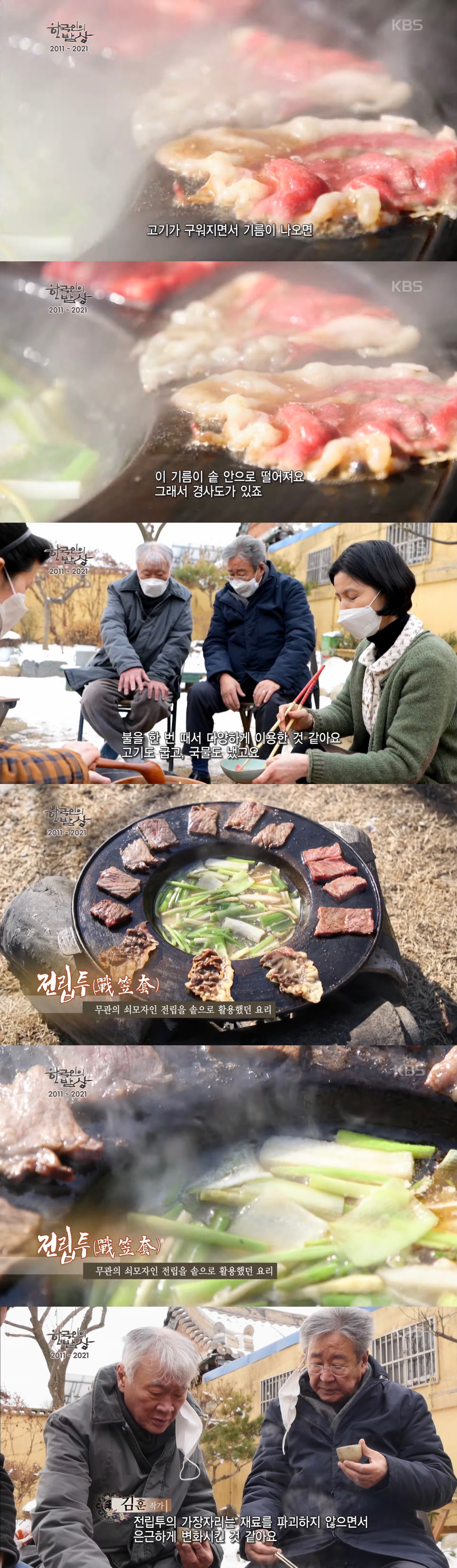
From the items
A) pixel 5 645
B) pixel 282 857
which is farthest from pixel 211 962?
pixel 5 645

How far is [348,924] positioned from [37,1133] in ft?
3.47

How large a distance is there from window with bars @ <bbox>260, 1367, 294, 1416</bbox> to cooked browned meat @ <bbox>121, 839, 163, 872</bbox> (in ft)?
4.81

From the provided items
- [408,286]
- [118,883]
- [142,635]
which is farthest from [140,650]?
[408,286]

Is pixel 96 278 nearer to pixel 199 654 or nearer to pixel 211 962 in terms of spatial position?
pixel 199 654

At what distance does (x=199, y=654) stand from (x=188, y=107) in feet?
5.45

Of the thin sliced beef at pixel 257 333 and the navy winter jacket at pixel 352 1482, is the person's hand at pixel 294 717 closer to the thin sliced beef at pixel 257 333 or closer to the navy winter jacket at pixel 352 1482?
the thin sliced beef at pixel 257 333

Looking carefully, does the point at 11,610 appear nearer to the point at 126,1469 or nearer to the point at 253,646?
the point at 253,646

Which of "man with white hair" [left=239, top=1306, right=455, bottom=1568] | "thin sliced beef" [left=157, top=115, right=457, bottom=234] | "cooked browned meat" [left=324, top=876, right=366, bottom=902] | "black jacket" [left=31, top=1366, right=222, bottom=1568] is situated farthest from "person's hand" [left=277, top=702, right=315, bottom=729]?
"black jacket" [left=31, top=1366, right=222, bottom=1568]

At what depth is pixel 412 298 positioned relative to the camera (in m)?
3.20

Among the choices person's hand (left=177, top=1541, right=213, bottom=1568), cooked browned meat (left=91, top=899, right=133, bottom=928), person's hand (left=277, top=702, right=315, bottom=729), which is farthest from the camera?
person's hand (left=277, top=702, right=315, bottom=729)

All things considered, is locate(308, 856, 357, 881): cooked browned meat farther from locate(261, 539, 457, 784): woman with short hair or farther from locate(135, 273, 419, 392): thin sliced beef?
locate(135, 273, 419, 392): thin sliced beef

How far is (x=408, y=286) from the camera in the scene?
321 cm

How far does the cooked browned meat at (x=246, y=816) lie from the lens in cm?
315

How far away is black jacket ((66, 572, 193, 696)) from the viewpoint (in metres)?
3.15
